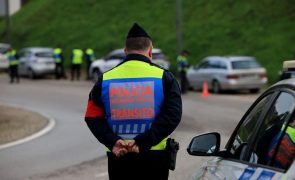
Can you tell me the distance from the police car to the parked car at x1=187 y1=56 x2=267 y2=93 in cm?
2126

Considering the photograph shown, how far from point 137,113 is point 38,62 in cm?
3135

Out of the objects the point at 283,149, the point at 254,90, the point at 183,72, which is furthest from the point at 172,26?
the point at 283,149

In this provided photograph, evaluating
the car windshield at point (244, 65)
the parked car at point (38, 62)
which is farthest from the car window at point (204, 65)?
the parked car at point (38, 62)

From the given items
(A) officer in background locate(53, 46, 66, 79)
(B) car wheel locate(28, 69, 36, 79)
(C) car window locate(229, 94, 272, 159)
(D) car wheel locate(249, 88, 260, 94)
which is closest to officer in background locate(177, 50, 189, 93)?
(D) car wheel locate(249, 88, 260, 94)

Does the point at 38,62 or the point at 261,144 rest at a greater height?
the point at 261,144

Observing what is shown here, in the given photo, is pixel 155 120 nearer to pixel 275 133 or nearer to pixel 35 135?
pixel 275 133

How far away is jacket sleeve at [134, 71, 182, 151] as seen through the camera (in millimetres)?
4719

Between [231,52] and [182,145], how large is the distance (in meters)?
21.6

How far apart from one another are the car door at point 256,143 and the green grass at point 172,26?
987 inches

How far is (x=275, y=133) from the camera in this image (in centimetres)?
396

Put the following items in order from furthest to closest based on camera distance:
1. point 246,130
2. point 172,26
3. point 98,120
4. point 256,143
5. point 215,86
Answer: point 172,26, point 215,86, point 98,120, point 246,130, point 256,143

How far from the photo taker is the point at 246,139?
4391mm

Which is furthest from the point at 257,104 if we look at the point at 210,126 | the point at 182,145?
the point at 210,126

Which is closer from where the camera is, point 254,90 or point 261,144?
point 261,144
